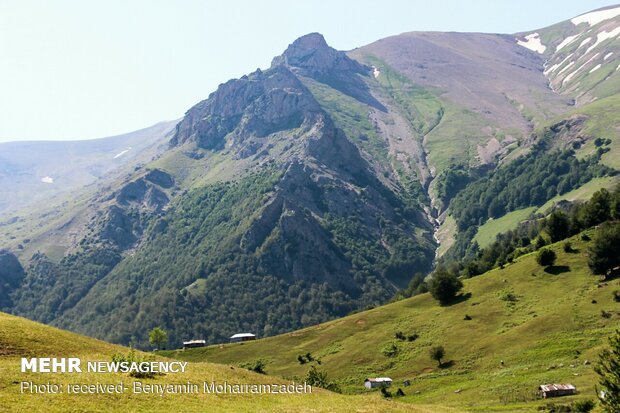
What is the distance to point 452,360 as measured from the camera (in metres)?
111

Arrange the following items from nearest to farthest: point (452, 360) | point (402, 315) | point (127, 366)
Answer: point (127, 366) < point (452, 360) < point (402, 315)

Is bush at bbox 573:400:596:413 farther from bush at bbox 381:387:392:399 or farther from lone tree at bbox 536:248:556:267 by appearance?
lone tree at bbox 536:248:556:267

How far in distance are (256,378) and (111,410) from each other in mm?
25859

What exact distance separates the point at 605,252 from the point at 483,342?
36618mm

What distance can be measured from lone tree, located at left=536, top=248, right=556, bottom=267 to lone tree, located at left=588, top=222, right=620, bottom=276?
10.9 meters

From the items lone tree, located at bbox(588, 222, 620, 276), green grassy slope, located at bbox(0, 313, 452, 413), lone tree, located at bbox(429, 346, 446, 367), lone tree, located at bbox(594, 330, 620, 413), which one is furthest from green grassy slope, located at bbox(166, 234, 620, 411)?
green grassy slope, located at bbox(0, 313, 452, 413)

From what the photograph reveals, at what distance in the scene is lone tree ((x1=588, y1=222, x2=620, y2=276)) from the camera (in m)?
121

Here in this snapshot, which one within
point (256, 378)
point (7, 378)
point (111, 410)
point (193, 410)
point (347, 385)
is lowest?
point (347, 385)

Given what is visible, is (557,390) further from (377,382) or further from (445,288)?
(445,288)

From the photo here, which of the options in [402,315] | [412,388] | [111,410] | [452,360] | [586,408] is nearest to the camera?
[111,410]

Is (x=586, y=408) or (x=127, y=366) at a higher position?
(x=127, y=366)

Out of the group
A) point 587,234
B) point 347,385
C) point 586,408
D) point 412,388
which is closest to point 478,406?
point 586,408

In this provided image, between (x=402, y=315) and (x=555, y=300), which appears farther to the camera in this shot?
(x=402, y=315)

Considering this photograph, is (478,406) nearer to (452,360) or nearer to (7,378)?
(452,360)
